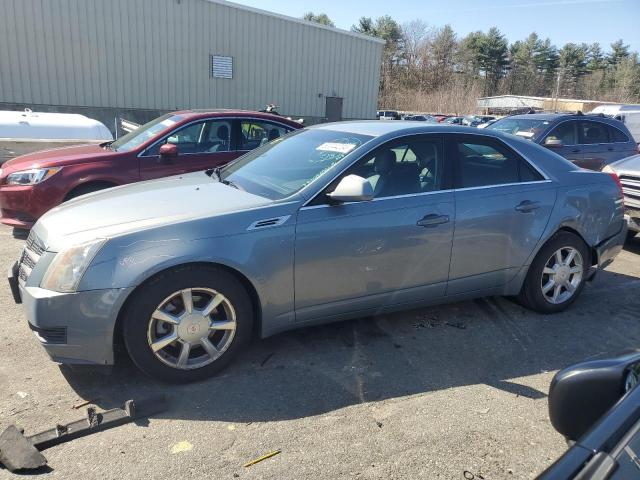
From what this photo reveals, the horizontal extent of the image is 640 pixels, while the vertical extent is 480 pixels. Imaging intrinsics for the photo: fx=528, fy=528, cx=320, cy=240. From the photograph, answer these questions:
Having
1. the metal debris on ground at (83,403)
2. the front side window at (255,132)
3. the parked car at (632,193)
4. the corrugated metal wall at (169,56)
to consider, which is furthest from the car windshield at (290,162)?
the corrugated metal wall at (169,56)

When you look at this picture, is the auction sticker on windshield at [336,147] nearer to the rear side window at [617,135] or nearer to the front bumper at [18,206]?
the front bumper at [18,206]

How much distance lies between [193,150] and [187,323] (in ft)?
13.4

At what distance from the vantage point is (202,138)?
22.5 feet

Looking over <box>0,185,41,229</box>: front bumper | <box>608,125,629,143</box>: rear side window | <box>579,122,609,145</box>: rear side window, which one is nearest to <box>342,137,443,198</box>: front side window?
<box>0,185,41,229</box>: front bumper

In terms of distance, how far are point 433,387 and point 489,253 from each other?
1278 mm

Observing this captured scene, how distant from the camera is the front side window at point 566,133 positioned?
9148 millimetres

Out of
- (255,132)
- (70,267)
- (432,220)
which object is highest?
(255,132)

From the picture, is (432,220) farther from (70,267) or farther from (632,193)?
(632,193)

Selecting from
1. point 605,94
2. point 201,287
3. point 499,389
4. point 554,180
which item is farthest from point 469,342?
point 605,94

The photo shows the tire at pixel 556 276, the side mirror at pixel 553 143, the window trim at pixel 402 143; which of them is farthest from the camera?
the side mirror at pixel 553 143

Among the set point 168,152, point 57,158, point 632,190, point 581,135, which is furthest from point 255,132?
point 581,135

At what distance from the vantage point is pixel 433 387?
336 cm

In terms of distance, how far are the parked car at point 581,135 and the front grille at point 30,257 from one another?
796 cm

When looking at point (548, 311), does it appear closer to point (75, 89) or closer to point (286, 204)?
point (286, 204)
